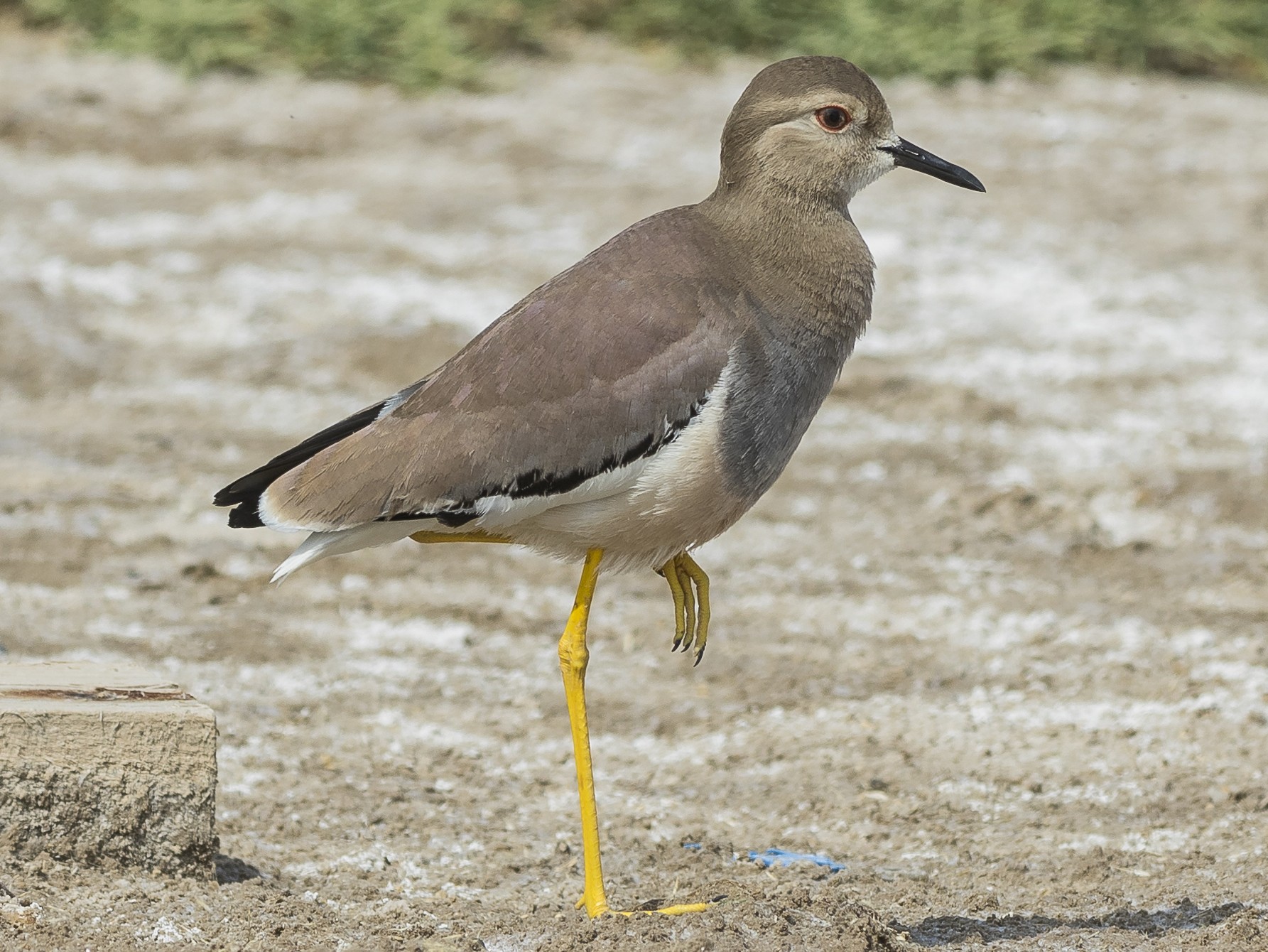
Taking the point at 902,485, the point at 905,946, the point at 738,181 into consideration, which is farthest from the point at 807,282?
the point at 902,485

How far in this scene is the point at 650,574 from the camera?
7961mm

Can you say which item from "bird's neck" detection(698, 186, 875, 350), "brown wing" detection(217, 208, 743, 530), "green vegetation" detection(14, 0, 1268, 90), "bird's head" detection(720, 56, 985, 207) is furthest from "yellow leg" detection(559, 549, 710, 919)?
"green vegetation" detection(14, 0, 1268, 90)

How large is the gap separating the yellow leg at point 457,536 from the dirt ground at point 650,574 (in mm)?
1010

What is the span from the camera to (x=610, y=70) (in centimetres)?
1302

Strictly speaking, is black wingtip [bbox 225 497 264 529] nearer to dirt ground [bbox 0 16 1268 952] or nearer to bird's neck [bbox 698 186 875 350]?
dirt ground [bbox 0 16 1268 952]

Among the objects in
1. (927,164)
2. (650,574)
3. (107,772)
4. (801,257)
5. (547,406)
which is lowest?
(650,574)

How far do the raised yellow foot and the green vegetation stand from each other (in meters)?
7.76

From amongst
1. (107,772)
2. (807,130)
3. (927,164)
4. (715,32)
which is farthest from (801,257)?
(715,32)

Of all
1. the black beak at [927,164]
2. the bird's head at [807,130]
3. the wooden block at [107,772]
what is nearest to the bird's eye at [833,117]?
the bird's head at [807,130]

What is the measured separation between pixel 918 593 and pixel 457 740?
2.32m

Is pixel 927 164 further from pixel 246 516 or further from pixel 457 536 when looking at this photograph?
pixel 246 516

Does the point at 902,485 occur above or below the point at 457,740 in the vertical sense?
above

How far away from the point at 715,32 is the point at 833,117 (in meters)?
8.45

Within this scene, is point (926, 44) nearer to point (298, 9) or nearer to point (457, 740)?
point (298, 9)
